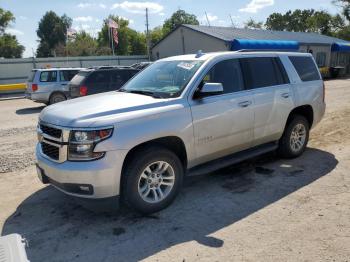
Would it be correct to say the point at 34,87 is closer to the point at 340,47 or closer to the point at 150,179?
the point at 150,179

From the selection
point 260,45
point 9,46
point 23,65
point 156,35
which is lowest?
point 23,65

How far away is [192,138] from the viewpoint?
177 inches

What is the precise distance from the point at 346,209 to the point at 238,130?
171 centimetres

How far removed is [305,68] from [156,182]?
12.5 ft

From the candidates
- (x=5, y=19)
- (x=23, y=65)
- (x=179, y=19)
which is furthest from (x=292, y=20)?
Answer: (x=23, y=65)

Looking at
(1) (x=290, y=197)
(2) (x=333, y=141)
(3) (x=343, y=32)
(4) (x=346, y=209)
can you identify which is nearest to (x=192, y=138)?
(1) (x=290, y=197)

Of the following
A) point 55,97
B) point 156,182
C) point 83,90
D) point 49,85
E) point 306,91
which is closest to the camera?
point 156,182

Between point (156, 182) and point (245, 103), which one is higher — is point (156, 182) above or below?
below

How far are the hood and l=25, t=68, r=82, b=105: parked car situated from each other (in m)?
11.1

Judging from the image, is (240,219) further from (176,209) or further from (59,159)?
(59,159)

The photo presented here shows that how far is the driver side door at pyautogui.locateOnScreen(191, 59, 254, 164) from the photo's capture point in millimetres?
4590

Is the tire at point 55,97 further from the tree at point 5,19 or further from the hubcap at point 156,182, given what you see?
the tree at point 5,19

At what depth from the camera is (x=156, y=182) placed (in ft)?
14.1

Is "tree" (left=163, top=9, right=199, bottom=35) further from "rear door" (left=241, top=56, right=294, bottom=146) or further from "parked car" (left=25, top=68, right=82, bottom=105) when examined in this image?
"rear door" (left=241, top=56, right=294, bottom=146)
